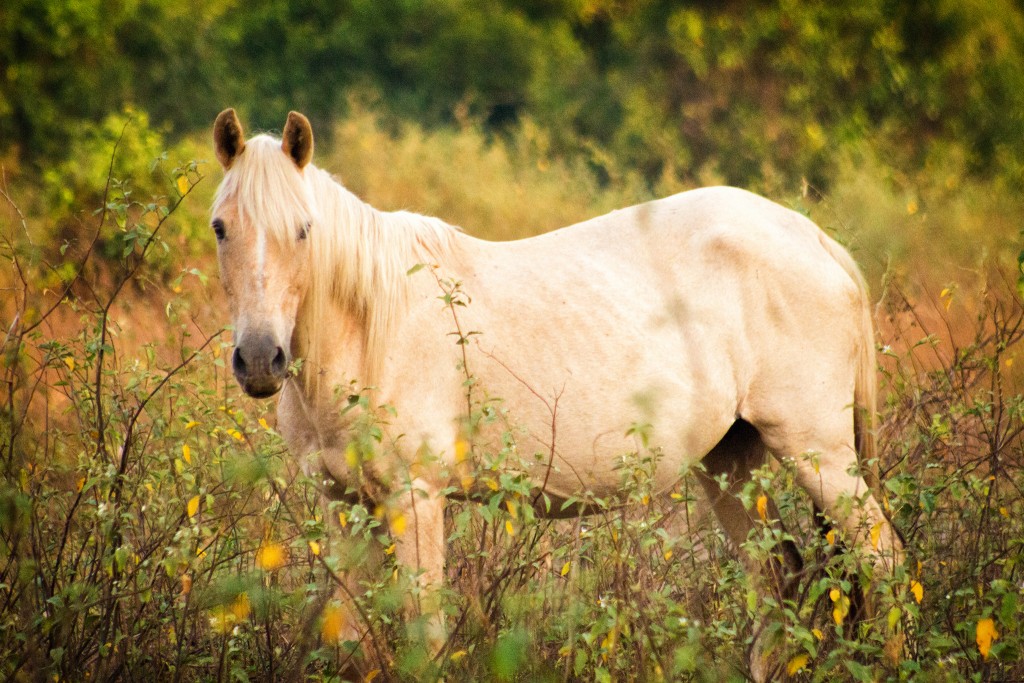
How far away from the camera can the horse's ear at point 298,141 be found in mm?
3404

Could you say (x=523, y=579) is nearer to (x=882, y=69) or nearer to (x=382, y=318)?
(x=382, y=318)

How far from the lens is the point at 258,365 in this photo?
317 centimetres

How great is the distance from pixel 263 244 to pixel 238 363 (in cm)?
38

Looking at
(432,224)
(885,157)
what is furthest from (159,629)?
(885,157)

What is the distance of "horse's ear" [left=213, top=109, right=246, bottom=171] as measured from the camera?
3.39m

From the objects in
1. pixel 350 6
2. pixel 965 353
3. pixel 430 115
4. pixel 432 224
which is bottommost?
pixel 965 353

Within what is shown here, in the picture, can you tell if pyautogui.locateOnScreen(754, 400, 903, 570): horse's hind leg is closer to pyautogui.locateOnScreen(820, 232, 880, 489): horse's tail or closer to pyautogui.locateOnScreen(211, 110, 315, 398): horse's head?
pyautogui.locateOnScreen(820, 232, 880, 489): horse's tail

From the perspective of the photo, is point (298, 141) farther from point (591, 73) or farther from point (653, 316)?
point (591, 73)

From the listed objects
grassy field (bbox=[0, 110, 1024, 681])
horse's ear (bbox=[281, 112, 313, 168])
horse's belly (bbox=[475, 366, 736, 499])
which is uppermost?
horse's ear (bbox=[281, 112, 313, 168])

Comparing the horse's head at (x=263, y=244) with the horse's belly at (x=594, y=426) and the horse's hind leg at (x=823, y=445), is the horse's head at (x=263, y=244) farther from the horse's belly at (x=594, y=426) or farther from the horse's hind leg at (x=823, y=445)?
the horse's hind leg at (x=823, y=445)

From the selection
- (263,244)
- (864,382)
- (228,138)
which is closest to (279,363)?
(263,244)

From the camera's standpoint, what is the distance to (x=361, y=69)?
2155cm

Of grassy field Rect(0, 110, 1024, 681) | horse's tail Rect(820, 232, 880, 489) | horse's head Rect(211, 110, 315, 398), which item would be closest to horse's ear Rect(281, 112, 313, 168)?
horse's head Rect(211, 110, 315, 398)

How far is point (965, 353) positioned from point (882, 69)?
1267cm
